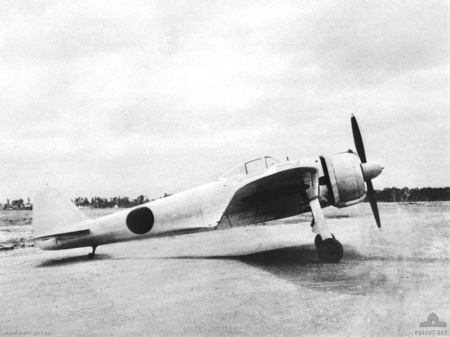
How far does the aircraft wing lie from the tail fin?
3.89 metres

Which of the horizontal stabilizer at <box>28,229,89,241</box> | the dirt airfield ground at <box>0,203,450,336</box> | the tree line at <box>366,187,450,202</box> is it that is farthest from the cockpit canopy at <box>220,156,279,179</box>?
the tree line at <box>366,187,450,202</box>

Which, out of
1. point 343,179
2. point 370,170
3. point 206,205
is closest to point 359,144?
point 370,170

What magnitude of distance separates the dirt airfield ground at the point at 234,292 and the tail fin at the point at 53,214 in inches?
31.7

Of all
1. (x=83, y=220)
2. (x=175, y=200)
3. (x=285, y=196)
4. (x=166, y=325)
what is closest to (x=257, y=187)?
(x=285, y=196)

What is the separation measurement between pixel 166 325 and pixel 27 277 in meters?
4.43

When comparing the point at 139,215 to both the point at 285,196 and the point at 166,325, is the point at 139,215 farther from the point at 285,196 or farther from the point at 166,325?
the point at 166,325

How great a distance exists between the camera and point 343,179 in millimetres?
7707

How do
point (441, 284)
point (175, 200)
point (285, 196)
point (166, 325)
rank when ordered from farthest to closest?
point (175, 200)
point (285, 196)
point (441, 284)
point (166, 325)

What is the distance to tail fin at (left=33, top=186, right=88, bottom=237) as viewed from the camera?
8977 millimetres

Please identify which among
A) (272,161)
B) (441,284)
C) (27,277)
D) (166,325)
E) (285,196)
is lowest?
(441,284)

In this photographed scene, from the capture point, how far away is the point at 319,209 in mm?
7340

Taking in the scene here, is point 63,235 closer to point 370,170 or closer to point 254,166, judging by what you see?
point 254,166

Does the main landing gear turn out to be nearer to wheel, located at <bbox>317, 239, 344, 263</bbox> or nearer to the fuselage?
wheel, located at <bbox>317, 239, 344, 263</bbox>

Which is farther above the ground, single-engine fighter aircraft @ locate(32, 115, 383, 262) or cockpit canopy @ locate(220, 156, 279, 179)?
cockpit canopy @ locate(220, 156, 279, 179)
